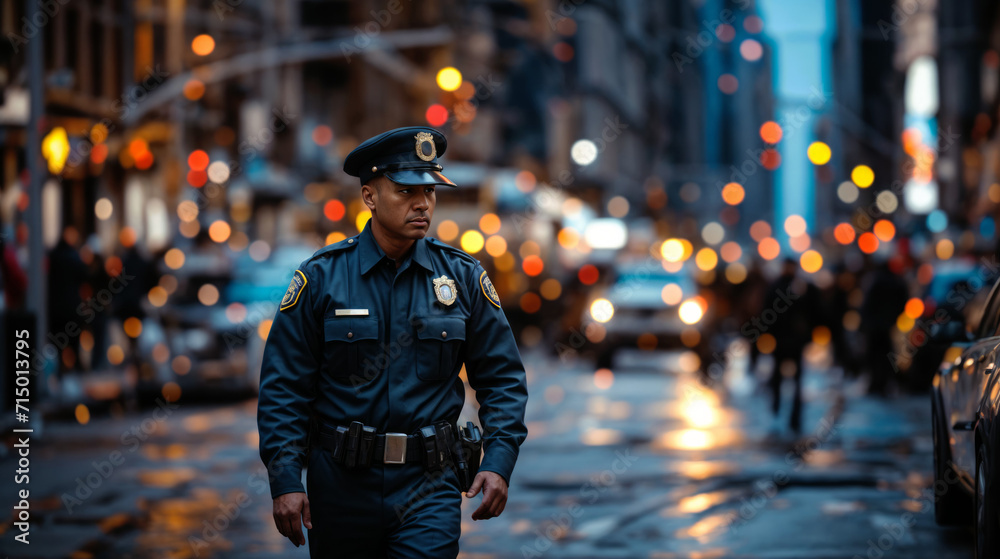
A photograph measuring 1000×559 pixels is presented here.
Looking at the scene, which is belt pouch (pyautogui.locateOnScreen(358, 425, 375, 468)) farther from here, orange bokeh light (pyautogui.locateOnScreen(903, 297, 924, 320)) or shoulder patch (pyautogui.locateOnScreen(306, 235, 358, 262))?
orange bokeh light (pyautogui.locateOnScreen(903, 297, 924, 320))

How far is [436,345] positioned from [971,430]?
145 inches

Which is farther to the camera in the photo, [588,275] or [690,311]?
[588,275]

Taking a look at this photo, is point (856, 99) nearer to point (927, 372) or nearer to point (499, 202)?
point (499, 202)

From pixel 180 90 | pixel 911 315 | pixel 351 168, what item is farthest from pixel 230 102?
pixel 351 168

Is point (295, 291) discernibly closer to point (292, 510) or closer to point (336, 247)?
point (336, 247)

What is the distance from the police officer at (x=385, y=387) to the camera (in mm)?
4133

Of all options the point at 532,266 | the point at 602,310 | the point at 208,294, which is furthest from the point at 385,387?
the point at 532,266

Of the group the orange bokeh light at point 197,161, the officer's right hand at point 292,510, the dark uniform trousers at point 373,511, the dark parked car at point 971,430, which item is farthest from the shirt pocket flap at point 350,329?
the orange bokeh light at point 197,161

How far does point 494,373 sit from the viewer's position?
4.40m

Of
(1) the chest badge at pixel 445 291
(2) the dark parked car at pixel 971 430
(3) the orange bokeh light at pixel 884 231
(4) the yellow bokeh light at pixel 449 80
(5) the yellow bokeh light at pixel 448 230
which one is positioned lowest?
(2) the dark parked car at pixel 971 430

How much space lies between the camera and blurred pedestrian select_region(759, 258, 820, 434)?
15633 millimetres

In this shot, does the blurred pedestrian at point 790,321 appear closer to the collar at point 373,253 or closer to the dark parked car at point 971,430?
the dark parked car at point 971,430

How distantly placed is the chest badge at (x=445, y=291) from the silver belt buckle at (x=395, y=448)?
0.43 m

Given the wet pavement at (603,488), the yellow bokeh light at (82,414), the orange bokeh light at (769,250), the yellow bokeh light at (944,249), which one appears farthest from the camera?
the orange bokeh light at (769,250)
